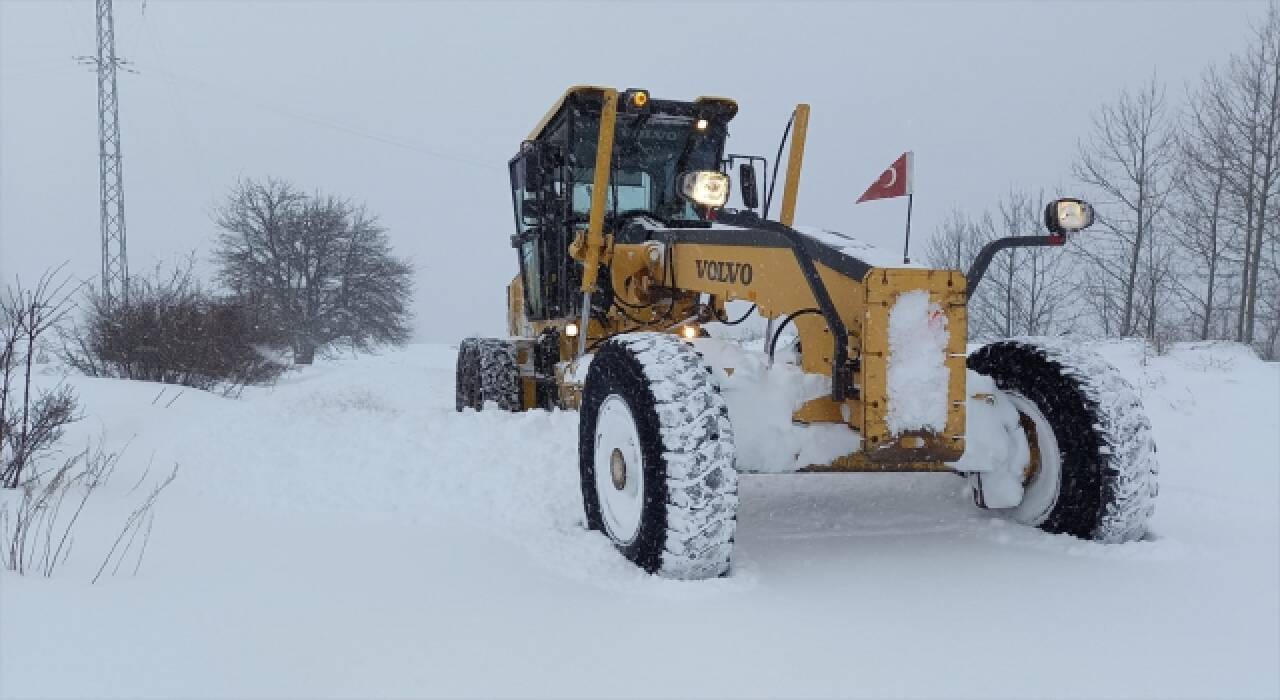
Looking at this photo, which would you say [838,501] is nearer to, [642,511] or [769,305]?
[769,305]

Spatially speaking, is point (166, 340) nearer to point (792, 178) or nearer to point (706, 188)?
point (792, 178)

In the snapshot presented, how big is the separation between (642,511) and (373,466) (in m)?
2.58

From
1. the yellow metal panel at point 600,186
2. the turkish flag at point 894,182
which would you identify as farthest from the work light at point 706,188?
the yellow metal panel at point 600,186

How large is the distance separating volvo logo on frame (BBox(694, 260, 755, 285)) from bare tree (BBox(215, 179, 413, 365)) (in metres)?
26.3

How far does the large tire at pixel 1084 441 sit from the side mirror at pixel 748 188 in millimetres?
1831

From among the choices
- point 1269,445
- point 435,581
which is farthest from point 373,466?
point 1269,445

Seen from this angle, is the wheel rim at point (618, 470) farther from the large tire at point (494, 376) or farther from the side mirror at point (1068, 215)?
the large tire at point (494, 376)

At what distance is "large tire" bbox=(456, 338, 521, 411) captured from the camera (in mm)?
7578

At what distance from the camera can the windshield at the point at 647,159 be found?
6.56 meters

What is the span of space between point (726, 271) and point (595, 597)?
2132 millimetres

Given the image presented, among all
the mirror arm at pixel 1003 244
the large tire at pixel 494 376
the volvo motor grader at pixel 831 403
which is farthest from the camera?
the large tire at pixel 494 376

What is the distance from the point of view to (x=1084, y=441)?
3865 millimetres

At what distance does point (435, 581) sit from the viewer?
3.26 meters

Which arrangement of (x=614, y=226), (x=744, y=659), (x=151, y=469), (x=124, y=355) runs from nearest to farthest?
1. (x=744, y=659)
2. (x=151, y=469)
3. (x=614, y=226)
4. (x=124, y=355)
